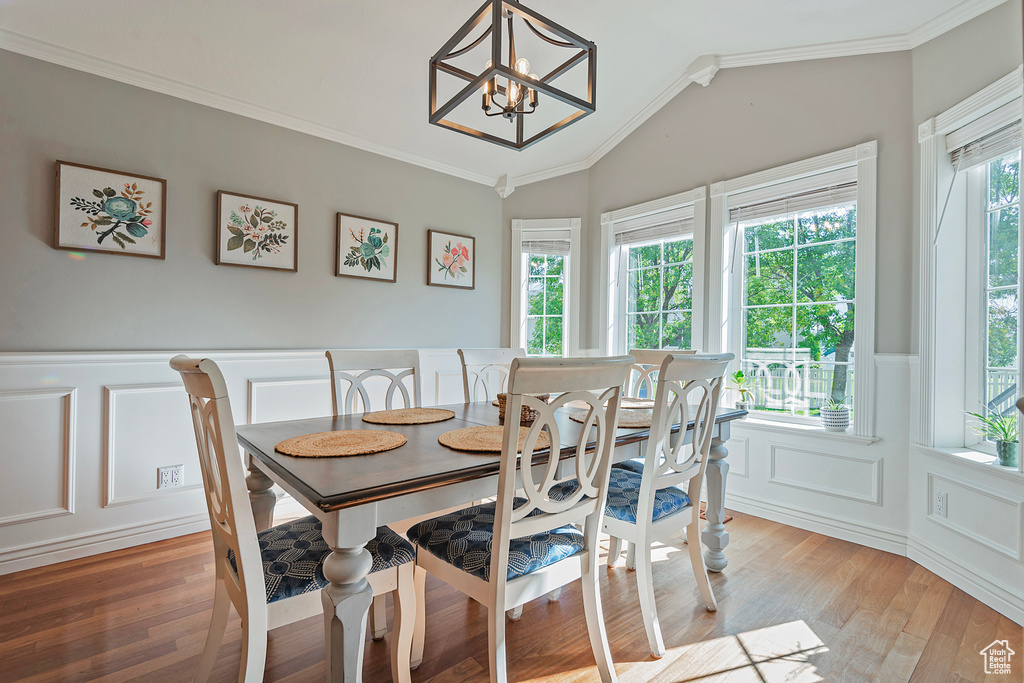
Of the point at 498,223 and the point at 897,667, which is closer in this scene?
the point at 897,667

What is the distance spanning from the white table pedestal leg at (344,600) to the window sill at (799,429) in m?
2.64

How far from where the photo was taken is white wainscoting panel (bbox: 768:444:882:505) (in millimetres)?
2555

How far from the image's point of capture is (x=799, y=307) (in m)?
2.93

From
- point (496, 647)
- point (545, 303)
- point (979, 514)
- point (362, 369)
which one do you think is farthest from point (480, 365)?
point (979, 514)

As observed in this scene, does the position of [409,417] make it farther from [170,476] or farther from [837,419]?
[837,419]

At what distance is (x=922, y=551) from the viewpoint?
7.59 feet

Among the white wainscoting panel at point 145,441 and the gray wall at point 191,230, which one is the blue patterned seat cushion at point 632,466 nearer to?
the gray wall at point 191,230

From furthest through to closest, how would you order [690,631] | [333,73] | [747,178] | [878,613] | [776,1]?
[747,178], [333,73], [776,1], [878,613], [690,631]

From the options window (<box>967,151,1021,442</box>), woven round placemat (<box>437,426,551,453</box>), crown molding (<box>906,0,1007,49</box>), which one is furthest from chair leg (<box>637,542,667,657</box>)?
crown molding (<box>906,0,1007,49</box>)

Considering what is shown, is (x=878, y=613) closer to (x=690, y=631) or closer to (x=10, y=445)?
(x=690, y=631)

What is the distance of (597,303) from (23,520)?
12.0ft

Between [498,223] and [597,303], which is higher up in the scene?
[498,223]

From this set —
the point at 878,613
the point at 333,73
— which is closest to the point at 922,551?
the point at 878,613

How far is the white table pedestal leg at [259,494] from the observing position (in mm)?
1606
